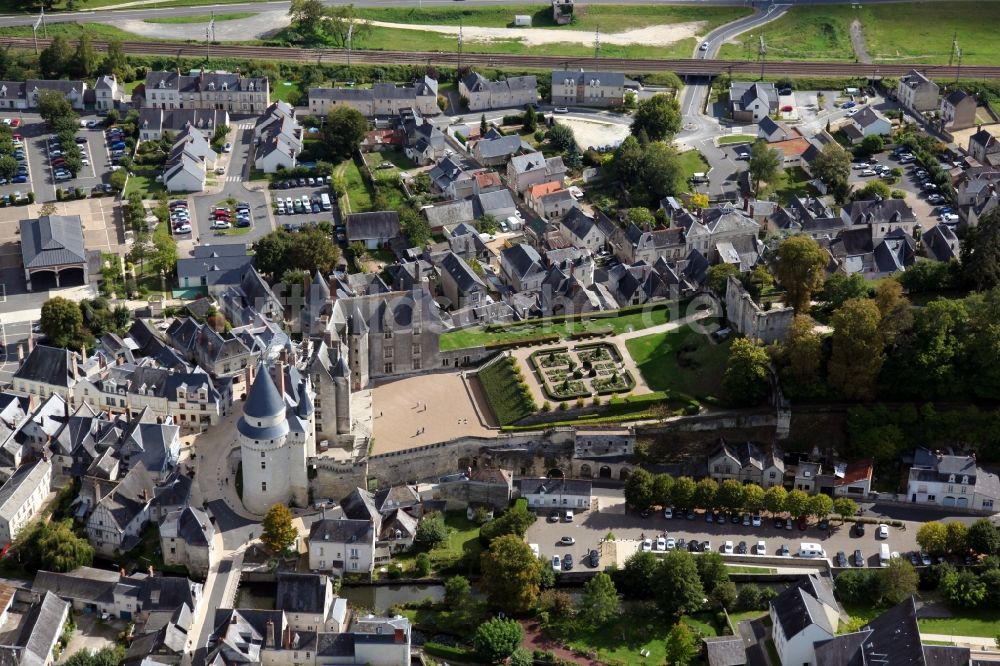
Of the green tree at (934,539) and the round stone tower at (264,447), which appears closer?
the green tree at (934,539)

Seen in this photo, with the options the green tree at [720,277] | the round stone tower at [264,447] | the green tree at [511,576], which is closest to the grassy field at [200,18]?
the green tree at [720,277]

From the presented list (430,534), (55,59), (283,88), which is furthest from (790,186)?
(55,59)

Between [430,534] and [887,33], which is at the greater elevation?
[887,33]

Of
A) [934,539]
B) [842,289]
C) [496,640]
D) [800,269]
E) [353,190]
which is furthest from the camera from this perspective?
[353,190]

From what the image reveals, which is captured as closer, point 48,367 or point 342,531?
point 342,531

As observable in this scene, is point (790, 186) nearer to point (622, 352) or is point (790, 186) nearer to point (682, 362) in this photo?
point (622, 352)

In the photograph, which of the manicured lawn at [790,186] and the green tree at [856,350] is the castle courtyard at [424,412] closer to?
the green tree at [856,350]

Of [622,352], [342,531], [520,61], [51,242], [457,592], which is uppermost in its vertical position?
[520,61]
